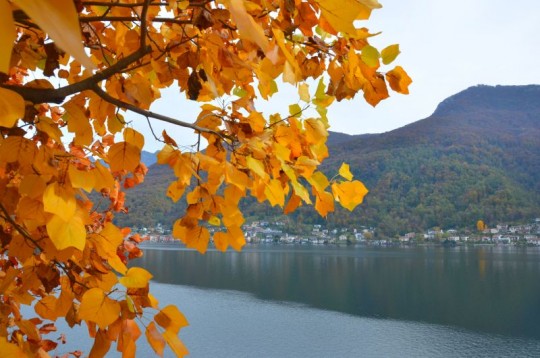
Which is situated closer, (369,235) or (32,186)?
(32,186)

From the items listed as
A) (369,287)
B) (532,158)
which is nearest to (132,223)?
(369,287)

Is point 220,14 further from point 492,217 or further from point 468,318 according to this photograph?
point 492,217

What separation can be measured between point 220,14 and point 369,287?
39.0 m

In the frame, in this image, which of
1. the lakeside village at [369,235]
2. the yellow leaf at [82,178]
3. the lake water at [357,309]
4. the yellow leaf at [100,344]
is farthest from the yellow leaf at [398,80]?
the lakeside village at [369,235]

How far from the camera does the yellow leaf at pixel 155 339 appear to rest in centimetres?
67

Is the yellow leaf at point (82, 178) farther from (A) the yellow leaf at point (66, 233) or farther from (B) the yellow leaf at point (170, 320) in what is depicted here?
(B) the yellow leaf at point (170, 320)

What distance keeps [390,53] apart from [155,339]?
0.56m

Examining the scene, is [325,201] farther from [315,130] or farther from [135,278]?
[135,278]

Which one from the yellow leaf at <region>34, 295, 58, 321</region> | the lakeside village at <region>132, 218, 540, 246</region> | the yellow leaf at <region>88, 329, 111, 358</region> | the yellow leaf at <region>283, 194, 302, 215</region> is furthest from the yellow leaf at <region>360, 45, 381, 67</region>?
the lakeside village at <region>132, 218, 540, 246</region>

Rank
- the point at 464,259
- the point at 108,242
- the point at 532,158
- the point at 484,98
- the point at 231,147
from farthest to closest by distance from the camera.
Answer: the point at 484,98 < the point at 532,158 < the point at 464,259 < the point at 231,147 < the point at 108,242

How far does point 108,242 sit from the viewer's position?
0.73 m

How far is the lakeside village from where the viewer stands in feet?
252

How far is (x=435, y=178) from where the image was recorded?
88.6 metres

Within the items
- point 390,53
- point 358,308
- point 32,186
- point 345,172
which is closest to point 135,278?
point 32,186
